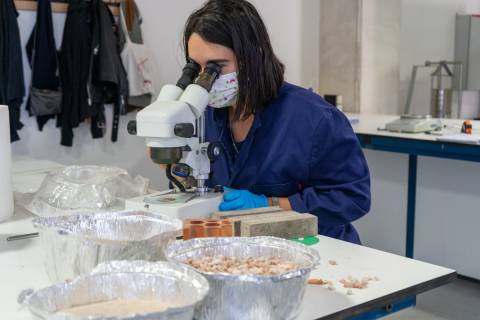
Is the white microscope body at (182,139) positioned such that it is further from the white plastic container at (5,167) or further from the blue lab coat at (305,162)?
the white plastic container at (5,167)

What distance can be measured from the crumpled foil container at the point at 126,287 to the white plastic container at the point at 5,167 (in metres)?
0.72

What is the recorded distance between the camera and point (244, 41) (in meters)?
1.59

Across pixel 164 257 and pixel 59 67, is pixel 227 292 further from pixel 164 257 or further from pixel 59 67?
pixel 59 67

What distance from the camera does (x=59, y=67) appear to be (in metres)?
3.86

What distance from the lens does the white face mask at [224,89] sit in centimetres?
160

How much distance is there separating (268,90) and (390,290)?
80 cm

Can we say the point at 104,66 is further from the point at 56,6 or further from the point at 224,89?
the point at 224,89

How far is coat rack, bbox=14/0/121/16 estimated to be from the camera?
12.3 ft

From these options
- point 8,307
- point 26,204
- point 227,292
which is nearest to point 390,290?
point 227,292

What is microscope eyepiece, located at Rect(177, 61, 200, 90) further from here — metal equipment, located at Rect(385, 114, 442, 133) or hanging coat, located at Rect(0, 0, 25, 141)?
hanging coat, located at Rect(0, 0, 25, 141)

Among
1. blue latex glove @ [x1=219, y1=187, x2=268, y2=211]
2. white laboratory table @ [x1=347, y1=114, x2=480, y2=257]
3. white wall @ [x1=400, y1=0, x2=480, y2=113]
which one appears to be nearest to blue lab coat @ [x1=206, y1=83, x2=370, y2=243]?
blue latex glove @ [x1=219, y1=187, x2=268, y2=211]

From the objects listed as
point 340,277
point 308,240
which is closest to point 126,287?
point 340,277

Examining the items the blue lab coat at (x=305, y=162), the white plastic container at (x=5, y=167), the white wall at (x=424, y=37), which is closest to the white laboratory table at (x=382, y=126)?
the white wall at (x=424, y=37)

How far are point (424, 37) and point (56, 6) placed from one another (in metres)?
3.49
